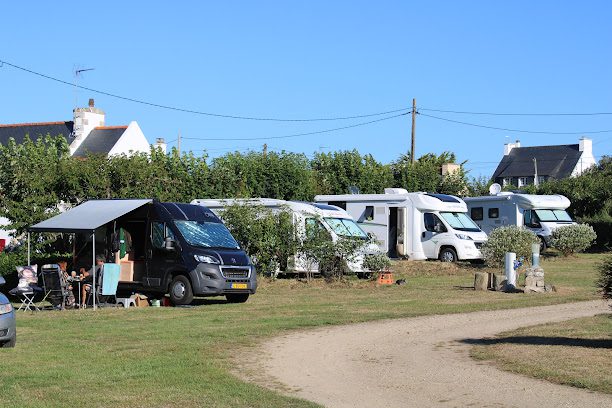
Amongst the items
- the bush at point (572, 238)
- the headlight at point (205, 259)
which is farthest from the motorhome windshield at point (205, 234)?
the bush at point (572, 238)

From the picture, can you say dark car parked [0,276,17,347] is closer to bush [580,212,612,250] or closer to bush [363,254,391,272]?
bush [363,254,391,272]

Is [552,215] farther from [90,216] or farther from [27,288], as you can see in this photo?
[27,288]

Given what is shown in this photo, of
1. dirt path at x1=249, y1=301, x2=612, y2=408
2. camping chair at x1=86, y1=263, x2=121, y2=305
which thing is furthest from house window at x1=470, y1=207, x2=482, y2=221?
dirt path at x1=249, y1=301, x2=612, y2=408

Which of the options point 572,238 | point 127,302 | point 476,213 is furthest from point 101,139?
point 127,302

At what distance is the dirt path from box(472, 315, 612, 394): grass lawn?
0.28 metres

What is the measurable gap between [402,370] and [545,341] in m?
3.14

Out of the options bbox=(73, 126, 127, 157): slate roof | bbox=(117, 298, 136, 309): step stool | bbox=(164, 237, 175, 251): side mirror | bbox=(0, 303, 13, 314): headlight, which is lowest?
bbox=(117, 298, 136, 309): step stool

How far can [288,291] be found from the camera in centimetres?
2295

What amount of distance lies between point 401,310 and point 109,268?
6.11 m

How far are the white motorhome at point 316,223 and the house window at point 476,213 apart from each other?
11.6 meters

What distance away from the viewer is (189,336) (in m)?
14.1

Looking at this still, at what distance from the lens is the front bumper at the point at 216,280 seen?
19609mm

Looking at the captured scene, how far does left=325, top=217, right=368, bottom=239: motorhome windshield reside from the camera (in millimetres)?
25689

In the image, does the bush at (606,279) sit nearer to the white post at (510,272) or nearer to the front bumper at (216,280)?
the front bumper at (216,280)
